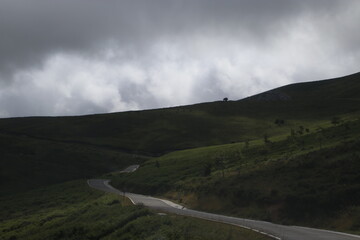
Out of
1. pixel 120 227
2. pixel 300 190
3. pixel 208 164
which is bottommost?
pixel 120 227

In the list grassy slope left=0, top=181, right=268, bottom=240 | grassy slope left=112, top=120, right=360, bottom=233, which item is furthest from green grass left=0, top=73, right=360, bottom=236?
grassy slope left=0, top=181, right=268, bottom=240

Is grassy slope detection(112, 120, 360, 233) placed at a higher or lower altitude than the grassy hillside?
lower

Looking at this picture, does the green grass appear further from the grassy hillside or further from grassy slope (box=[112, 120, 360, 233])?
the grassy hillside

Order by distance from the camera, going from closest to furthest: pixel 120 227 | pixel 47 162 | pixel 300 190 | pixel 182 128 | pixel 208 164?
pixel 120 227 → pixel 300 190 → pixel 208 164 → pixel 47 162 → pixel 182 128

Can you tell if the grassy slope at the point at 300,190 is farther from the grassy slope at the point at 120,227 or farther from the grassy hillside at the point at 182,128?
the grassy hillside at the point at 182,128

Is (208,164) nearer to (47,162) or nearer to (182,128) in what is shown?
(47,162)

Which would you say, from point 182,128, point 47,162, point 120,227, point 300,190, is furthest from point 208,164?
point 182,128

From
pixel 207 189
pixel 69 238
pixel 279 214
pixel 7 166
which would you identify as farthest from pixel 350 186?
pixel 7 166

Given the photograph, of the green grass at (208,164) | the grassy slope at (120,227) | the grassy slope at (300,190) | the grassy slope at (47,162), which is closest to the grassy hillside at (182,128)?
the green grass at (208,164)

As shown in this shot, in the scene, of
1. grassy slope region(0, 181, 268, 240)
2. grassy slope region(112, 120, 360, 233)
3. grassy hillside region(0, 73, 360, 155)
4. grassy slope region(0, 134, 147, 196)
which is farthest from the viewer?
grassy hillside region(0, 73, 360, 155)

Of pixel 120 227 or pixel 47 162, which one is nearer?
pixel 120 227

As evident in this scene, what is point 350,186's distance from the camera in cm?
3428

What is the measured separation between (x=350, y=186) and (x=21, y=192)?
8181 cm

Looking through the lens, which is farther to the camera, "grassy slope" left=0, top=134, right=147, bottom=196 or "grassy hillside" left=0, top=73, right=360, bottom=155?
"grassy hillside" left=0, top=73, right=360, bottom=155
